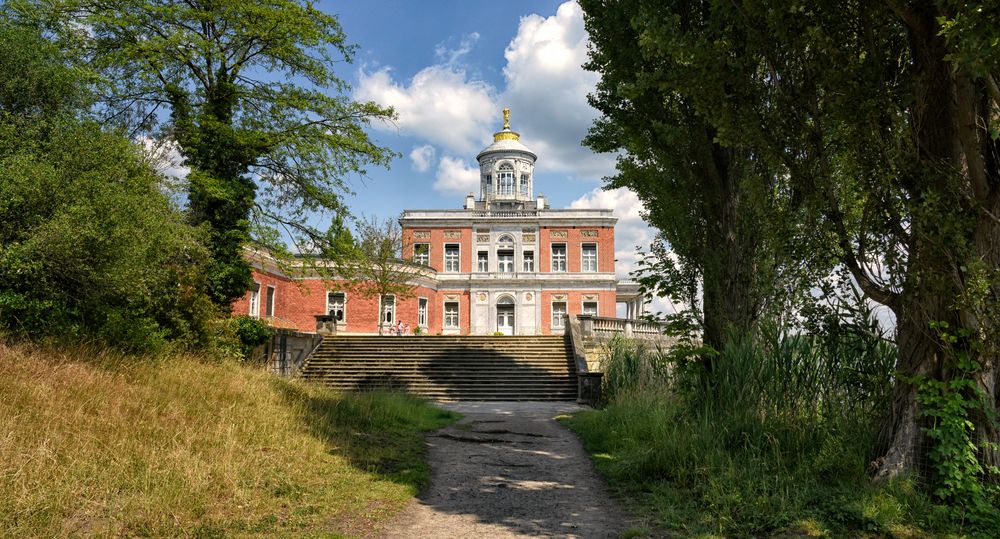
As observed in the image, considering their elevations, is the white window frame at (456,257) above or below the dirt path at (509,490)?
above

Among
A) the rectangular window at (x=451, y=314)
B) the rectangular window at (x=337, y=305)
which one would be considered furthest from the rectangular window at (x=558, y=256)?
the rectangular window at (x=337, y=305)

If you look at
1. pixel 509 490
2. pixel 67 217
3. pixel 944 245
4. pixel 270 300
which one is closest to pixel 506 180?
pixel 270 300

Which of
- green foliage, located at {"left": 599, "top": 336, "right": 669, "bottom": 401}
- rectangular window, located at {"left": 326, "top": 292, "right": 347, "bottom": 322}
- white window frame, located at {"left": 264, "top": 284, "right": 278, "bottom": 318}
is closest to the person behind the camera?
green foliage, located at {"left": 599, "top": 336, "right": 669, "bottom": 401}

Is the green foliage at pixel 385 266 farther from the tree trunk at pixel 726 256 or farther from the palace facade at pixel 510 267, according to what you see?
the tree trunk at pixel 726 256

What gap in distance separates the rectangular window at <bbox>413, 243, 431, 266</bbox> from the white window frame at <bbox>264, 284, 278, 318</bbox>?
10739 millimetres

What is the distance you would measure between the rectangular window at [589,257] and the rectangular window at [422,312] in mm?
11220

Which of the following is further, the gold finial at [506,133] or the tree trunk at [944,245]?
the gold finial at [506,133]

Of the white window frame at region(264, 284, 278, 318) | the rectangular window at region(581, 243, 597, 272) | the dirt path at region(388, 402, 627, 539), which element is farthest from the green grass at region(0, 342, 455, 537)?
the rectangular window at region(581, 243, 597, 272)

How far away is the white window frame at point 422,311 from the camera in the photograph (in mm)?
38859

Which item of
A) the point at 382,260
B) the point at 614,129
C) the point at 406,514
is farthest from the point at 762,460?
the point at 382,260

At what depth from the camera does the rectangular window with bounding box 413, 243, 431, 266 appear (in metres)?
40.2

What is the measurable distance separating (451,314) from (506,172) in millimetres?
14464

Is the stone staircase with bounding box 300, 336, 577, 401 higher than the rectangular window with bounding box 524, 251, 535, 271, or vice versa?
the rectangular window with bounding box 524, 251, 535, 271

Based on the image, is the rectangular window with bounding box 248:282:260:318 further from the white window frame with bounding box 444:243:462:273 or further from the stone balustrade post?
the white window frame with bounding box 444:243:462:273
